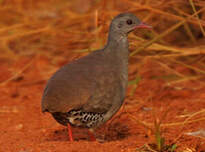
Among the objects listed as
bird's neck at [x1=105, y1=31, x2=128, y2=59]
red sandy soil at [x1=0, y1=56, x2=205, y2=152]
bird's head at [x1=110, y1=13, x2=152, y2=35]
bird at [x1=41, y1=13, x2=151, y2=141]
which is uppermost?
bird's head at [x1=110, y1=13, x2=152, y2=35]

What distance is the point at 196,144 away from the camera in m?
3.66

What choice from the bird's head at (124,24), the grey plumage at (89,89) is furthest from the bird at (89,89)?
the bird's head at (124,24)

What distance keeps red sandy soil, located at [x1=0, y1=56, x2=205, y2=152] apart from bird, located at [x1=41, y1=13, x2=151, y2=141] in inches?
6.3

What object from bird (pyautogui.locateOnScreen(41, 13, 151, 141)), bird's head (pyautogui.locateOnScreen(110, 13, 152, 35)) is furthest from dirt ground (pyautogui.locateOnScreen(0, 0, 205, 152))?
bird's head (pyautogui.locateOnScreen(110, 13, 152, 35))

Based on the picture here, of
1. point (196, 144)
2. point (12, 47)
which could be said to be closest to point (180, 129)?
point (196, 144)

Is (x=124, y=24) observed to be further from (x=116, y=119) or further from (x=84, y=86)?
(x=116, y=119)

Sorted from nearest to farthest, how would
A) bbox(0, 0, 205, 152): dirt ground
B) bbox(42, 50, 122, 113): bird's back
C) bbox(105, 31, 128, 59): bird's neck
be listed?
bbox(42, 50, 122, 113): bird's back < bbox(0, 0, 205, 152): dirt ground < bbox(105, 31, 128, 59): bird's neck

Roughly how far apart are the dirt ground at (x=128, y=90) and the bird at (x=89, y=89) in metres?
0.17

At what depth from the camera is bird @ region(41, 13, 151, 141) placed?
3.66 m

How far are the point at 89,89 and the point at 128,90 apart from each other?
241 cm

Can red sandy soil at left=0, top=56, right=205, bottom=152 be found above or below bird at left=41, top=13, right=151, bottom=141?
below

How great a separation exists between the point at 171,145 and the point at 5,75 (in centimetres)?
417

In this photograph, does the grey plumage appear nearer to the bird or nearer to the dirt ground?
the bird

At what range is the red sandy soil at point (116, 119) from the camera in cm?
366
